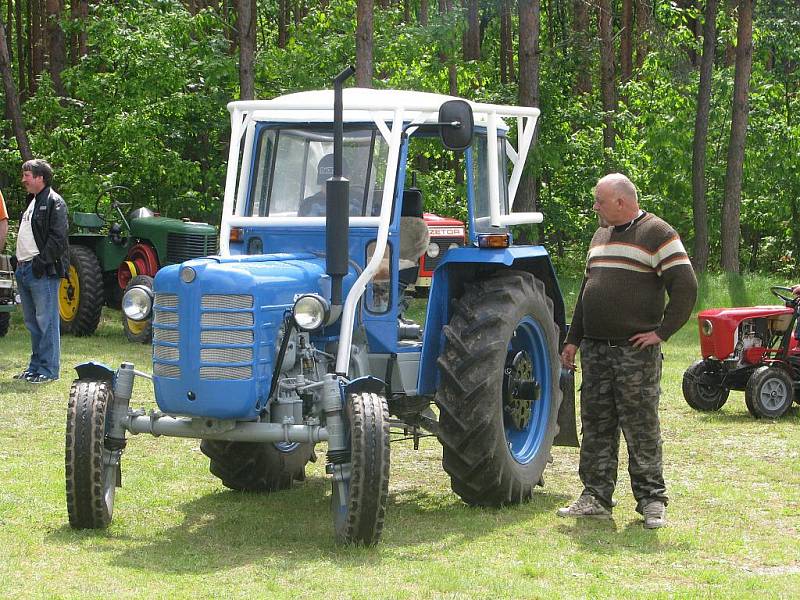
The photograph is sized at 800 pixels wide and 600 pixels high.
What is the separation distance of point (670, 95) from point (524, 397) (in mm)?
19908

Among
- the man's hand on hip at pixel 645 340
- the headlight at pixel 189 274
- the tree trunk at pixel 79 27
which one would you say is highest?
the tree trunk at pixel 79 27

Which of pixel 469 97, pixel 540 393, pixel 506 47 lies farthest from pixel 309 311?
pixel 506 47

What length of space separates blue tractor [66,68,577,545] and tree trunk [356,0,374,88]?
11359 mm

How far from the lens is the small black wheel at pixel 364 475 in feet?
19.2

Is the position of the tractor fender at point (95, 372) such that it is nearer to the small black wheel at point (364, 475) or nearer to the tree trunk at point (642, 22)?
the small black wheel at point (364, 475)

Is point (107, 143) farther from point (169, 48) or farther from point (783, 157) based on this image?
point (783, 157)

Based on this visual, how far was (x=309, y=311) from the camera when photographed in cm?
618

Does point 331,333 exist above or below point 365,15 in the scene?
below

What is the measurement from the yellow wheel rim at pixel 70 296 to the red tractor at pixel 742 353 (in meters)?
8.20

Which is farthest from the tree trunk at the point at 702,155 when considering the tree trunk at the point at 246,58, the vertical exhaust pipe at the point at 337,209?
the vertical exhaust pipe at the point at 337,209

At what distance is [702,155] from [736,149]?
1524mm

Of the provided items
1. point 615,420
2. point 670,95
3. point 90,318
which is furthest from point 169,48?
point 615,420

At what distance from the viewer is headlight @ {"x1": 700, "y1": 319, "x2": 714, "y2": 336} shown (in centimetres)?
1104

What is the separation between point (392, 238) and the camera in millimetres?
6945
